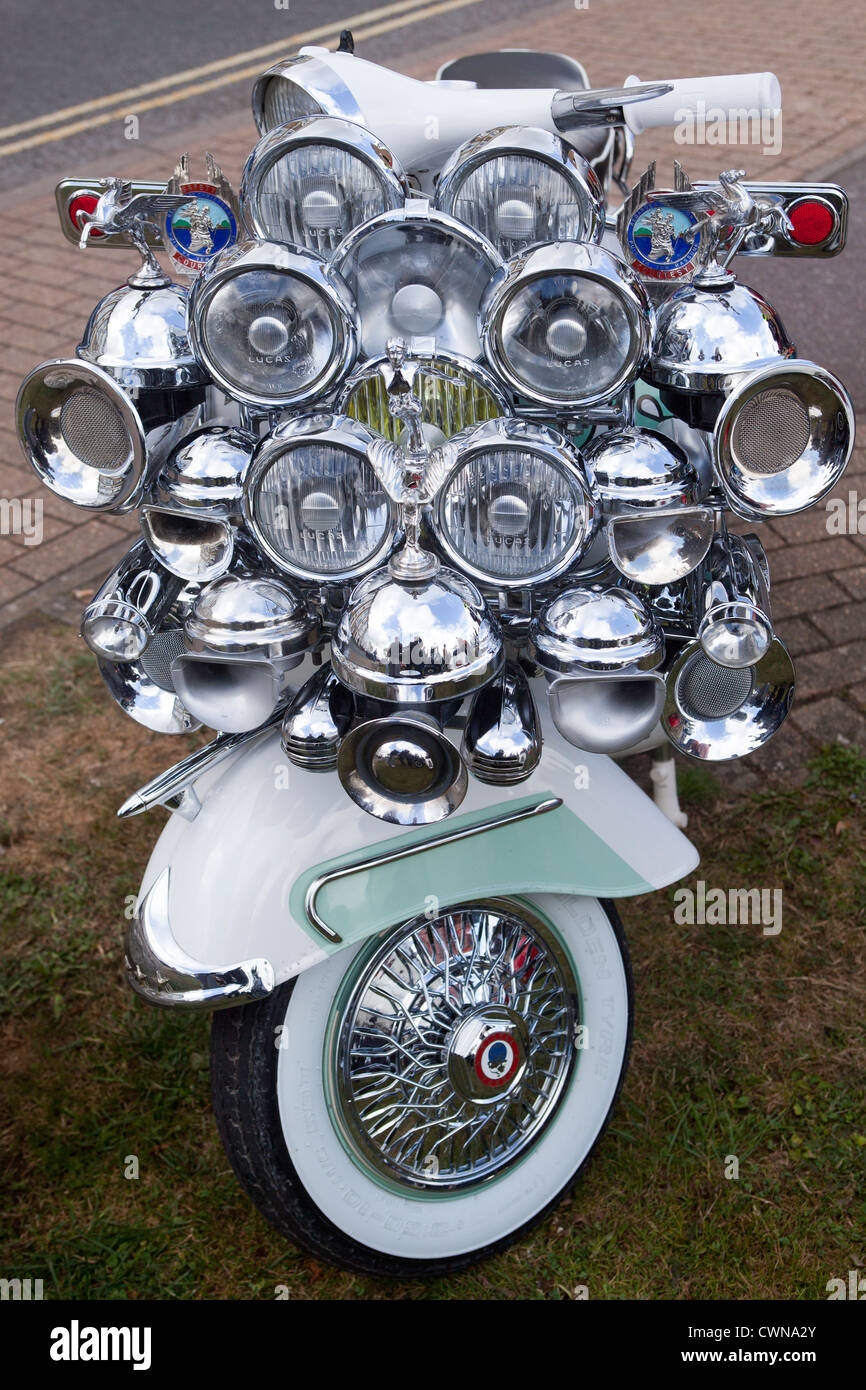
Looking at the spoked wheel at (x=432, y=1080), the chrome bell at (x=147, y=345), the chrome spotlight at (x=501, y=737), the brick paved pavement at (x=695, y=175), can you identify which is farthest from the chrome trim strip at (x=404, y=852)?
the brick paved pavement at (x=695, y=175)

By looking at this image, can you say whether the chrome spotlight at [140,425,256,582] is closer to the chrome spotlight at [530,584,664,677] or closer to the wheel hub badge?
the chrome spotlight at [530,584,664,677]

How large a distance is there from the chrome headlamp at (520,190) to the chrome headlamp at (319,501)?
36 centimetres

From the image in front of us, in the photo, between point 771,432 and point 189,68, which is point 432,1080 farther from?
point 189,68

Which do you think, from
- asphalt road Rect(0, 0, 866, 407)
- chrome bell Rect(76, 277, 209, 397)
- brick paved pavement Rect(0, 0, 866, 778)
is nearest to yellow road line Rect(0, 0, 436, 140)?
asphalt road Rect(0, 0, 866, 407)

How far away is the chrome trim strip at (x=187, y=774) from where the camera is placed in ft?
5.70

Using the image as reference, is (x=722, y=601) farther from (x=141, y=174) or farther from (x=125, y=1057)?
(x=141, y=174)

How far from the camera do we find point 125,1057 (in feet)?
7.91

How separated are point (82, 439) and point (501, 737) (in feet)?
2.22

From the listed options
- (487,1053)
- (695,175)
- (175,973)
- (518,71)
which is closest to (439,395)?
(175,973)

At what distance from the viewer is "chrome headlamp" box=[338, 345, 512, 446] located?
1.55 metres

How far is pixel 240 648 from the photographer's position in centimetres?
157

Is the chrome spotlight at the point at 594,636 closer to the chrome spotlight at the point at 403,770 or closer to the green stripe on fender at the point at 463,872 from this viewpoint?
the chrome spotlight at the point at 403,770
